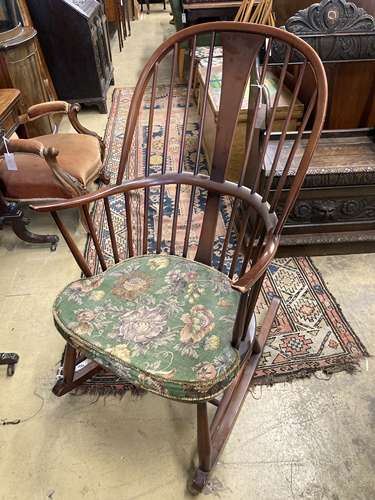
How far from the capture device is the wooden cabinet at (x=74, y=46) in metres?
2.76

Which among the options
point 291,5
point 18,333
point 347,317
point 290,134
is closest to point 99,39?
point 291,5

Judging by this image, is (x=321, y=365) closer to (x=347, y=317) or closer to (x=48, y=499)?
(x=347, y=317)

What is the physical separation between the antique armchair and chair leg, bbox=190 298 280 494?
3.36ft

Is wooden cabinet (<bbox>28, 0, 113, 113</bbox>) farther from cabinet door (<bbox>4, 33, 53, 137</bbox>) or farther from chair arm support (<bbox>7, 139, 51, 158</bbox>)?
chair arm support (<bbox>7, 139, 51, 158</bbox>)

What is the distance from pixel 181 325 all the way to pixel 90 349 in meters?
0.24

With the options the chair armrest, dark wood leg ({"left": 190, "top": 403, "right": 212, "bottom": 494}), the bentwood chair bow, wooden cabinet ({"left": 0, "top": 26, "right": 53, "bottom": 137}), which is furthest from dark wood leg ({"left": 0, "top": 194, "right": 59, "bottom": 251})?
dark wood leg ({"left": 190, "top": 403, "right": 212, "bottom": 494})

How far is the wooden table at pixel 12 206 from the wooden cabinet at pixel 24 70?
1.23 feet

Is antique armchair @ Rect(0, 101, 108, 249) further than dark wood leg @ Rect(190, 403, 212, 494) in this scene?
Yes

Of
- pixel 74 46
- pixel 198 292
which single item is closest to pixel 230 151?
pixel 198 292

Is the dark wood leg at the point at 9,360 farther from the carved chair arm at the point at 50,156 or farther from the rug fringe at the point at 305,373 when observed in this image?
the rug fringe at the point at 305,373

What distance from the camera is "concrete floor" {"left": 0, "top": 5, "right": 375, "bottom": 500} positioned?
1.11 meters

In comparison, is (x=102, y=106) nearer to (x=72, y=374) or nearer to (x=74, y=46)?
(x=74, y=46)

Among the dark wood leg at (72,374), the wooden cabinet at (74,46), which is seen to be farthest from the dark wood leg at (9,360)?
the wooden cabinet at (74,46)

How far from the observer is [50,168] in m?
1.63
